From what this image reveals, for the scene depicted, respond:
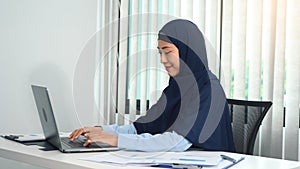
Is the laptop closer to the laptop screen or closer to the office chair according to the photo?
the laptop screen

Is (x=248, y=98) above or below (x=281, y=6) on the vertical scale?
below

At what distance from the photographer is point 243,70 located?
2744mm

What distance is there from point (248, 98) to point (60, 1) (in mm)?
1474

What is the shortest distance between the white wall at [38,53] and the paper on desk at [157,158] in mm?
1494

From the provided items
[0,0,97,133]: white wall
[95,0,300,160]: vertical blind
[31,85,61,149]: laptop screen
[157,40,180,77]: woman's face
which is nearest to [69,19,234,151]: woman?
[157,40,180,77]: woman's face

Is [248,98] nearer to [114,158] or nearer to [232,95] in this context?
[232,95]

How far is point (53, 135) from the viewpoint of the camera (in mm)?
1772

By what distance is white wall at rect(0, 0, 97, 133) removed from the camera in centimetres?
294

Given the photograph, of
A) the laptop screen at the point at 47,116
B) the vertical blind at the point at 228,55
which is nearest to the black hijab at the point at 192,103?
the laptop screen at the point at 47,116

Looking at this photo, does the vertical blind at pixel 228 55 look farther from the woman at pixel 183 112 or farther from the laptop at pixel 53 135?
the laptop at pixel 53 135

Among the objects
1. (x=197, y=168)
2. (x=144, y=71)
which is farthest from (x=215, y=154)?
(x=144, y=71)

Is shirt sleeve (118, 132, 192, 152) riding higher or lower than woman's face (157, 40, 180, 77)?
lower

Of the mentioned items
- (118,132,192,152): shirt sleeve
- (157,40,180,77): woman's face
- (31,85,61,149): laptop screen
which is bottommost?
(118,132,192,152): shirt sleeve

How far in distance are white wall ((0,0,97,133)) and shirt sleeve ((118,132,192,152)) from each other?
143 cm
